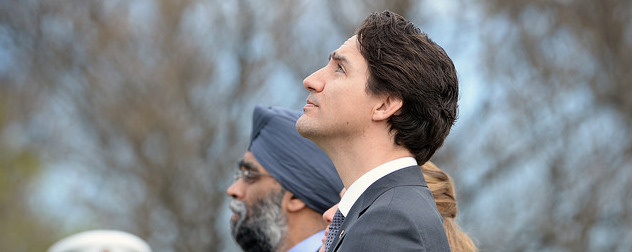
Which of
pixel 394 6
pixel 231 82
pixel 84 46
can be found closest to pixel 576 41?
pixel 394 6

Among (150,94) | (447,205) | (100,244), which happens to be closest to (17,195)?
(150,94)

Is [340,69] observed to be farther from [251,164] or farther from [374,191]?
[251,164]

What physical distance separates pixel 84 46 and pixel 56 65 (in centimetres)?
45

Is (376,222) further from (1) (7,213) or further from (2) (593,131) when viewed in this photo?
(1) (7,213)

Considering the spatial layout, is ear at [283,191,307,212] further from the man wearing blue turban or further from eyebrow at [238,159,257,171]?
eyebrow at [238,159,257,171]

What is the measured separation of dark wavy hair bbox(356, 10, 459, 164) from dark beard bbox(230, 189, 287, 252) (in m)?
1.99

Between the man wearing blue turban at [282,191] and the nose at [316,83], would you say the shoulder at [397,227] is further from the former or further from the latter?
the man wearing blue turban at [282,191]

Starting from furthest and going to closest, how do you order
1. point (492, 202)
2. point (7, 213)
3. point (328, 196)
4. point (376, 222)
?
point (7, 213)
point (492, 202)
point (328, 196)
point (376, 222)

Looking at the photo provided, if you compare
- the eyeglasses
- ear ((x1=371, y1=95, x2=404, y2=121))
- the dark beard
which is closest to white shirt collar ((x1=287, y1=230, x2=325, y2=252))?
the dark beard

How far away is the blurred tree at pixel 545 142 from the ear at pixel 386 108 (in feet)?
24.4

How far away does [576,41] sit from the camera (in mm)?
10805

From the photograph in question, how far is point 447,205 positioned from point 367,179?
1176mm

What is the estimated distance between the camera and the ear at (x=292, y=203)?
185 inches

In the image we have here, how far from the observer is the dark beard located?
186 inches
